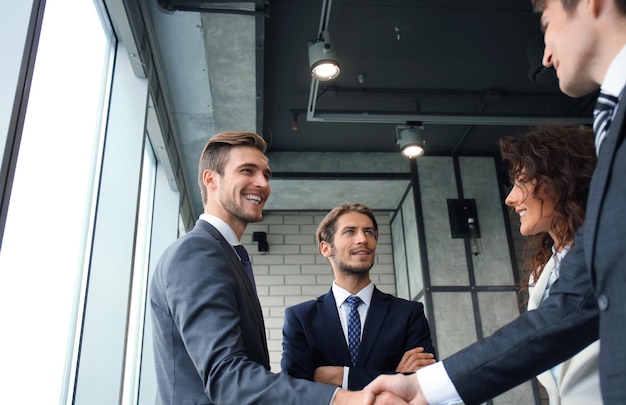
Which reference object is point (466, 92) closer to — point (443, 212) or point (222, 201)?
point (443, 212)

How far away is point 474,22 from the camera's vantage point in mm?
A: 4312

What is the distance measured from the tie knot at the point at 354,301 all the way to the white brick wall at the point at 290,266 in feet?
15.2

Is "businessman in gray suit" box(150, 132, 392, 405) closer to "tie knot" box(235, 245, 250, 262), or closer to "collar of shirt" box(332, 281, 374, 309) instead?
"tie knot" box(235, 245, 250, 262)

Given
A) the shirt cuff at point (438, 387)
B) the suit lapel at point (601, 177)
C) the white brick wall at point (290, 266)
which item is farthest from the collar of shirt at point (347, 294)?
the white brick wall at point (290, 266)

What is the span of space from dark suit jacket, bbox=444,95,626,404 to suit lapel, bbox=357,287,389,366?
2.72ft

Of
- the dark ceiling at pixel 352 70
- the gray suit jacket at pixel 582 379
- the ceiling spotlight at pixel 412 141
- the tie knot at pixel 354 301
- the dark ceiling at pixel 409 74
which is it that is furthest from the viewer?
the ceiling spotlight at pixel 412 141

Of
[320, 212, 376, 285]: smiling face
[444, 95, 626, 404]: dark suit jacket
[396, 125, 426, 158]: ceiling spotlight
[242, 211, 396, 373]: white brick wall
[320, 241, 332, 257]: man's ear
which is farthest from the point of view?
[242, 211, 396, 373]: white brick wall

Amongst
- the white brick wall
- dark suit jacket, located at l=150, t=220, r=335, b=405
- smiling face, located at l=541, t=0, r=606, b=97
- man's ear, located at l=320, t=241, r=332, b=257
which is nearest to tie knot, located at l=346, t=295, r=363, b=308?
man's ear, located at l=320, t=241, r=332, b=257

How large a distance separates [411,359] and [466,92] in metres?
3.89

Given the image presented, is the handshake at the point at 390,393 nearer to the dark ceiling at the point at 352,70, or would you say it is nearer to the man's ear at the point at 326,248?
the man's ear at the point at 326,248

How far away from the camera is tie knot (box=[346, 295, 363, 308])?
2.21m

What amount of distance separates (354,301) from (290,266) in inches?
192

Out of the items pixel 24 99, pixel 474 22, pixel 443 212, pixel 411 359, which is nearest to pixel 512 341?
pixel 411 359

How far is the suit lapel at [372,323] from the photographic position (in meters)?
2.06
